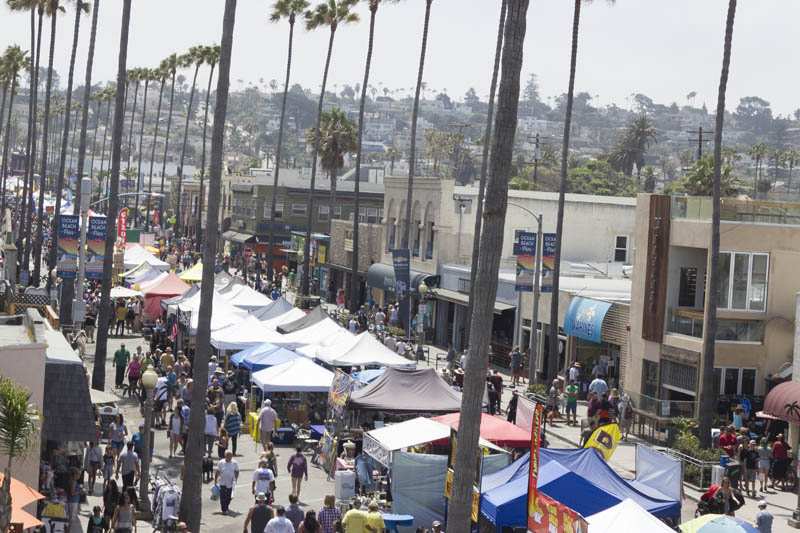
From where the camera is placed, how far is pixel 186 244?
109 meters

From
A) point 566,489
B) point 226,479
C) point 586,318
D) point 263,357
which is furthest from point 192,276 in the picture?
point 566,489

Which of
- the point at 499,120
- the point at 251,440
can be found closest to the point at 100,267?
the point at 251,440

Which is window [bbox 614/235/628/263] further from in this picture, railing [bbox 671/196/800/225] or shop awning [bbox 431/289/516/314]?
railing [bbox 671/196/800/225]

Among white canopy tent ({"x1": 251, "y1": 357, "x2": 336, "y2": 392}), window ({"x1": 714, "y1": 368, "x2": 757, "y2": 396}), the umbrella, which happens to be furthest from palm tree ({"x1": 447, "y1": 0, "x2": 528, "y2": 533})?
window ({"x1": 714, "y1": 368, "x2": 757, "y2": 396})

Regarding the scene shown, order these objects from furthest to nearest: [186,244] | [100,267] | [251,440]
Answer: [186,244] < [100,267] < [251,440]

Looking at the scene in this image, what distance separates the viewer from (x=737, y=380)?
37500 mm

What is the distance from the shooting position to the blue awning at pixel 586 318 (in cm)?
4297

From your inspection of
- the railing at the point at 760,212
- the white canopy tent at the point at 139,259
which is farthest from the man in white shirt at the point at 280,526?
the white canopy tent at the point at 139,259

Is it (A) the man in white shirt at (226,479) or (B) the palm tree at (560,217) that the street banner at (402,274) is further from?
(A) the man in white shirt at (226,479)

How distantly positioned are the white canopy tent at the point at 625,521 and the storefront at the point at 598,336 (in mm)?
23521

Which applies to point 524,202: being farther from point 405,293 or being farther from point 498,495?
point 498,495

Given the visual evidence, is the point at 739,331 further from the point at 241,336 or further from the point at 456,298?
the point at 456,298

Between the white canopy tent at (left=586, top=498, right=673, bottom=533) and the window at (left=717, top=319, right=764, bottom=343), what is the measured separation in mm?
19969

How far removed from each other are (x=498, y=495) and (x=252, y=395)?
49.8ft
